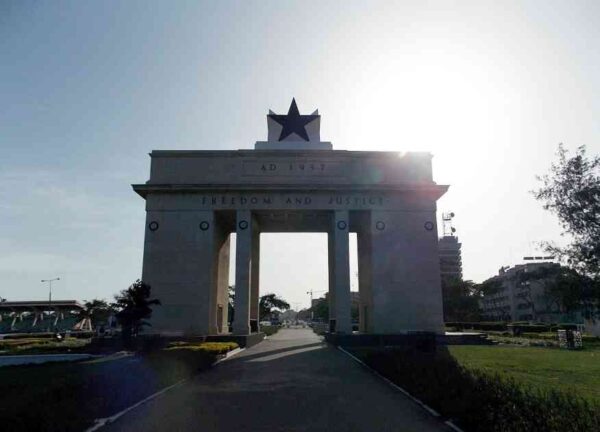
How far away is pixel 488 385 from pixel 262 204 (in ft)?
98.3

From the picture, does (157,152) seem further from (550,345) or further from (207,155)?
(550,345)

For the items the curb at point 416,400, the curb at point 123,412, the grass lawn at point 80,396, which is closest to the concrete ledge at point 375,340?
the curb at point 416,400

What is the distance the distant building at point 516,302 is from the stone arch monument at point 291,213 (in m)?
52.9

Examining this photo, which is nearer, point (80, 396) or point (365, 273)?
point (80, 396)

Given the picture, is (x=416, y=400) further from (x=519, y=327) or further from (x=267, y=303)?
(x=267, y=303)

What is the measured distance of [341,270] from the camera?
127 ft

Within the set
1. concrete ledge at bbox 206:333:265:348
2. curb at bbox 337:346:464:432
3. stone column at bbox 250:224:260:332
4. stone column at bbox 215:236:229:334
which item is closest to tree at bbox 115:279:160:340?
concrete ledge at bbox 206:333:265:348

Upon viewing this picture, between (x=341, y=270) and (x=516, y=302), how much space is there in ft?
264

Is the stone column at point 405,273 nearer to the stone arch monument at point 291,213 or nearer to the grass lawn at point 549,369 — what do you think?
the stone arch monument at point 291,213

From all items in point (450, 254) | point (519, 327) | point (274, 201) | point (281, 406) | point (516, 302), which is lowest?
point (281, 406)

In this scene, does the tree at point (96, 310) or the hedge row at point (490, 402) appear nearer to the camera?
the hedge row at point (490, 402)

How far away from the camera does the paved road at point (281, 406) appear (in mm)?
9391

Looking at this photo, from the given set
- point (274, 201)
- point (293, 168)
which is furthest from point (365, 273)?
point (293, 168)

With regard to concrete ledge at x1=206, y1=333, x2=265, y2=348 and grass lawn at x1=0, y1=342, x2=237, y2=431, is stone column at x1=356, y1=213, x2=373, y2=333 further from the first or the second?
grass lawn at x1=0, y1=342, x2=237, y2=431
